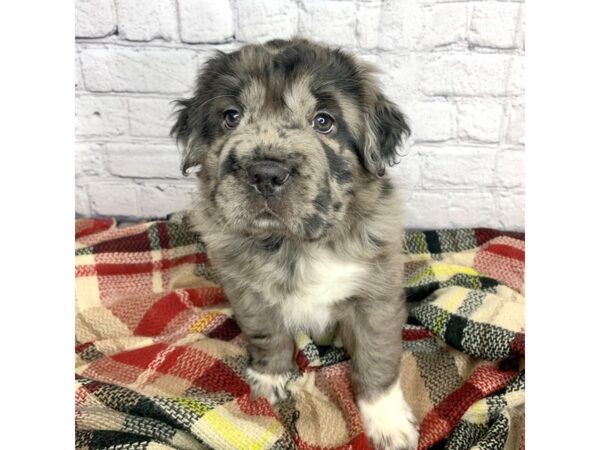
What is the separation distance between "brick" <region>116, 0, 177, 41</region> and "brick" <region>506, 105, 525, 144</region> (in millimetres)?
1637

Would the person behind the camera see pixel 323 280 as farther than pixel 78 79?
No

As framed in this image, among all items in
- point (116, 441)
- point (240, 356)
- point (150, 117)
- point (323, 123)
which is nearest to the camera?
point (116, 441)

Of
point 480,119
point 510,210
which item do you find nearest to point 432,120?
point 480,119

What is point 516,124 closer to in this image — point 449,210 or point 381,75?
point 449,210

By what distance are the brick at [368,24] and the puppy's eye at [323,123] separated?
100 centimetres

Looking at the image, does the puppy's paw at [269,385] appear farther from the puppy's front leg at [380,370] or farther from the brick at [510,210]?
the brick at [510,210]

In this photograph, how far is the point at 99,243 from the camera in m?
2.57

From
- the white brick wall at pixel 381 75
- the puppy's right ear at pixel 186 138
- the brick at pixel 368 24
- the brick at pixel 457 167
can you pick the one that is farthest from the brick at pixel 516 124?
the puppy's right ear at pixel 186 138

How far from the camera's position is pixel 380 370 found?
1.75 meters

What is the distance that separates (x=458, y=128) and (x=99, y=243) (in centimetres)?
182

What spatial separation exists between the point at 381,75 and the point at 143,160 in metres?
1.27

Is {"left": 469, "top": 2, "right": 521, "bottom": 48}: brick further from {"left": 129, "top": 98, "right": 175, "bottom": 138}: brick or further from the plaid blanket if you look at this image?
{"left": 129, "top": 98, "right": 175, "bottom": 138}: brick

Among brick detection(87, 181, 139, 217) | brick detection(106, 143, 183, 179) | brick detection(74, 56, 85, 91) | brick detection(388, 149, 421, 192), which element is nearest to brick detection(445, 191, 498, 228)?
brick detection(388, 149, 421, 192)

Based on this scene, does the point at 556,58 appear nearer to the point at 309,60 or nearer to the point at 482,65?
the point at 309,60
